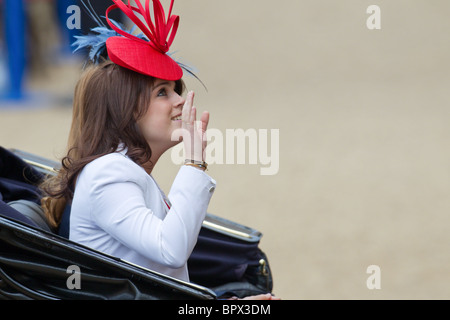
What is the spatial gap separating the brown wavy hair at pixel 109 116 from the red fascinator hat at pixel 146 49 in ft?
0.16

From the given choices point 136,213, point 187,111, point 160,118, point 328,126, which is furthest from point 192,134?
point 328,126

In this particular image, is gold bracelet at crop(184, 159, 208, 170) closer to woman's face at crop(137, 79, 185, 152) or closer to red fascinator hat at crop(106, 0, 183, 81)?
woman's face at crop(137, 79, 185, 152)

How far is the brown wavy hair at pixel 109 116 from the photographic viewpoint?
2133 millimetres

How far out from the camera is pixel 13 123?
873 centimetres

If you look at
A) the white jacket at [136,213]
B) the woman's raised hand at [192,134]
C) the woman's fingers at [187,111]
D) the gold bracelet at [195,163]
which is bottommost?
the white jacket at [136,213]

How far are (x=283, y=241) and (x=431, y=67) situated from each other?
683 cm

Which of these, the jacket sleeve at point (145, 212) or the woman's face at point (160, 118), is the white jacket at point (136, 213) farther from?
the woman's face at point (160, 118)

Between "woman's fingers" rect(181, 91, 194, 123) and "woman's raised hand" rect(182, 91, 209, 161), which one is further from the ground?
"woman's fingers" rect(181, 91, 194, 123)

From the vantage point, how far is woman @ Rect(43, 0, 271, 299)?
1.93 metres

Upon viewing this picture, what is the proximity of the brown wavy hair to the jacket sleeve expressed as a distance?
0.41 feet

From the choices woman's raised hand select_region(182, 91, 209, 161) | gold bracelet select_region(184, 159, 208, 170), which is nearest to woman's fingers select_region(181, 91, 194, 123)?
woman's raised hand select_region(182, 91, 209, 161)

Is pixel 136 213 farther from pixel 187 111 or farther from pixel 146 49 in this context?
pixel 146 49

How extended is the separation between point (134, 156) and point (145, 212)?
0.81ft

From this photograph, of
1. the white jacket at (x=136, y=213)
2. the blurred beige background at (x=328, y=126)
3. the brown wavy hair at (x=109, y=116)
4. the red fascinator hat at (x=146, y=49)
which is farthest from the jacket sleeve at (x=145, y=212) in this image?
the blurred beige background at (x=328, y=126)
